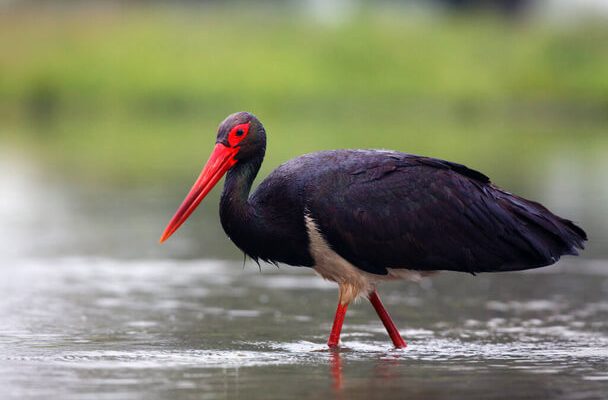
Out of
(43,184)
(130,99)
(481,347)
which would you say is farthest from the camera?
(130,99)

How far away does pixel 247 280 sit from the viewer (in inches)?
439

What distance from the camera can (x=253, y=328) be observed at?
881 centimetres

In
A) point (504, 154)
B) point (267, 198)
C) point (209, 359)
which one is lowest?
point (209, 359)

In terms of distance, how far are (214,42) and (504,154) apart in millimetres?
21771

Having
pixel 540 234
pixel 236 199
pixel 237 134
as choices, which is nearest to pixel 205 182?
pixel 236 199

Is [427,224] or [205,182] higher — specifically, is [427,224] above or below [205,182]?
below

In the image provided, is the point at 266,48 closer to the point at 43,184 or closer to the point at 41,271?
the point at 43,184

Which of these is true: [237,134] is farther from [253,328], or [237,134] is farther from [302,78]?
[302,78]

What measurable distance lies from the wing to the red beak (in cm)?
58

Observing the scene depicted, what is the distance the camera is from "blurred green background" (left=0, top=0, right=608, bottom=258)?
28188 millimetres

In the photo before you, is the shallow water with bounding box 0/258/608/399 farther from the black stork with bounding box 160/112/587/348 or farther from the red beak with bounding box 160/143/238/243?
the red beak with bounding box 160/143/238/243

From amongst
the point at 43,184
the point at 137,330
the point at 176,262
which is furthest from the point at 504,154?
the point at 137,330

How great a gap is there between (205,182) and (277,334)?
1.09 meters

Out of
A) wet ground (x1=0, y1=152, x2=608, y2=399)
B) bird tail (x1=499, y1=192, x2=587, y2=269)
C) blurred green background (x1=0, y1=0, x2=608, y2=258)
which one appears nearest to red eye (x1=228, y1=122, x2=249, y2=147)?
wet ground (x1=0, y1=152, x2=608, y2=399)
